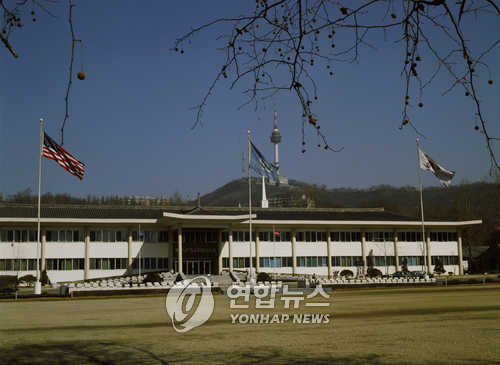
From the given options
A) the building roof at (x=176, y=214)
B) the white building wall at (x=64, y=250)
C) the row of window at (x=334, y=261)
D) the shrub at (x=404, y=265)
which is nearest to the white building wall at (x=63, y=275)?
the white building wall at (x=64, y=250)

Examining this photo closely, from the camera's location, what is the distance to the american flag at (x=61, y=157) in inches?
1300

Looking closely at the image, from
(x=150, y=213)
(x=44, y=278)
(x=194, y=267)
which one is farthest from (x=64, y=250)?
(x=194, y=267)

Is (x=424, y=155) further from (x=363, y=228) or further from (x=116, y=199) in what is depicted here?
(x=116, y=199)

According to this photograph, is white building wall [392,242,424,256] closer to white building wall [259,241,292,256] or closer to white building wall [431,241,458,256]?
white building wall [431,241,458,256]

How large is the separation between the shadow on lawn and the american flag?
24082 millimetres

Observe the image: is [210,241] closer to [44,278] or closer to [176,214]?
[176,214]

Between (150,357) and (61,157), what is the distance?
87.3 feet

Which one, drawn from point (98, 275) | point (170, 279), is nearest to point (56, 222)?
point (98, 275)

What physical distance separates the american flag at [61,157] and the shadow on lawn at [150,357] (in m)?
24.1

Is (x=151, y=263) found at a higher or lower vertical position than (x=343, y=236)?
lower

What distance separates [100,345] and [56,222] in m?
45.3

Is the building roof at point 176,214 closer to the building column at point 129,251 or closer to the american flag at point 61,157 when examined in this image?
the building column at point 129,251

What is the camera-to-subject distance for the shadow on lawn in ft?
28.5

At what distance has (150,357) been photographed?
9172 mm
